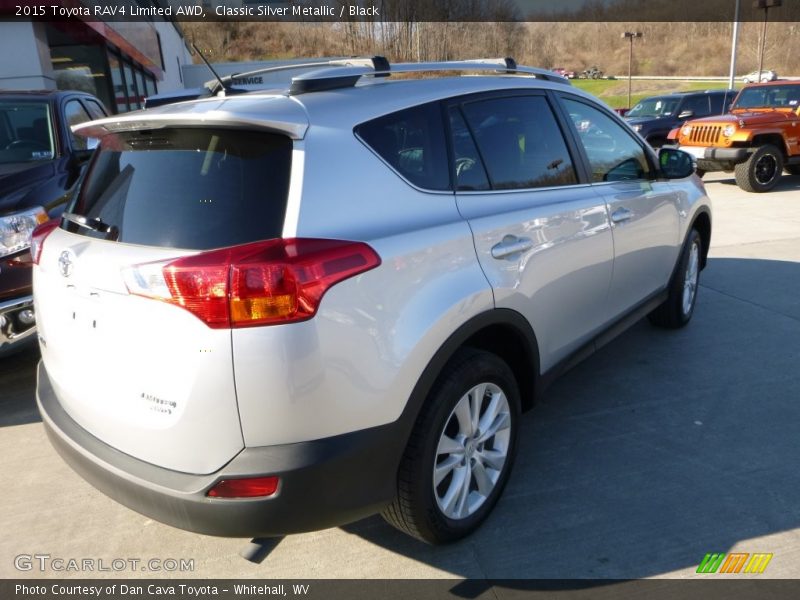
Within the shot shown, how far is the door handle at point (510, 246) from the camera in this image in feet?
8.62

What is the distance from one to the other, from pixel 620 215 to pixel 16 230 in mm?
3482

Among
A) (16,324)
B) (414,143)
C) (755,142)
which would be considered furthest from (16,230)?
(755,142)

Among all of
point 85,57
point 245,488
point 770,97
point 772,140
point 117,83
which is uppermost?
point 85,57

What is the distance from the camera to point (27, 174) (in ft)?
14.4

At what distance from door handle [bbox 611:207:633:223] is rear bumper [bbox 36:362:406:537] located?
1.92 metres

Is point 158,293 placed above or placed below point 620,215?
above

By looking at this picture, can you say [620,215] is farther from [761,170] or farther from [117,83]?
[117,83]

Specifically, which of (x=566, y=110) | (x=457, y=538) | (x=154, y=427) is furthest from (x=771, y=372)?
(x=154, y=427)

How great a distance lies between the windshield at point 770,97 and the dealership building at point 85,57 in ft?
35.4

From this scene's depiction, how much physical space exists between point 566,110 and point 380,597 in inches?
97.8

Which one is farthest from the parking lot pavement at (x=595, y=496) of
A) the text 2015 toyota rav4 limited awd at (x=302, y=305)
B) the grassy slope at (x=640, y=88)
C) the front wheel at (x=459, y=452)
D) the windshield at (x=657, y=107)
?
the grassy slope at (x=640, y=88)

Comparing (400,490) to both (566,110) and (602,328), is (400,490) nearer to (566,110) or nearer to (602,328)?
(602,328)

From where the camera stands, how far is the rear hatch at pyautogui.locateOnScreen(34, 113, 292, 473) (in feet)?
6.48

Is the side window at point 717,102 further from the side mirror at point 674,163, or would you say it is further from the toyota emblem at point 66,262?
the toyota emblem at point 66,262
